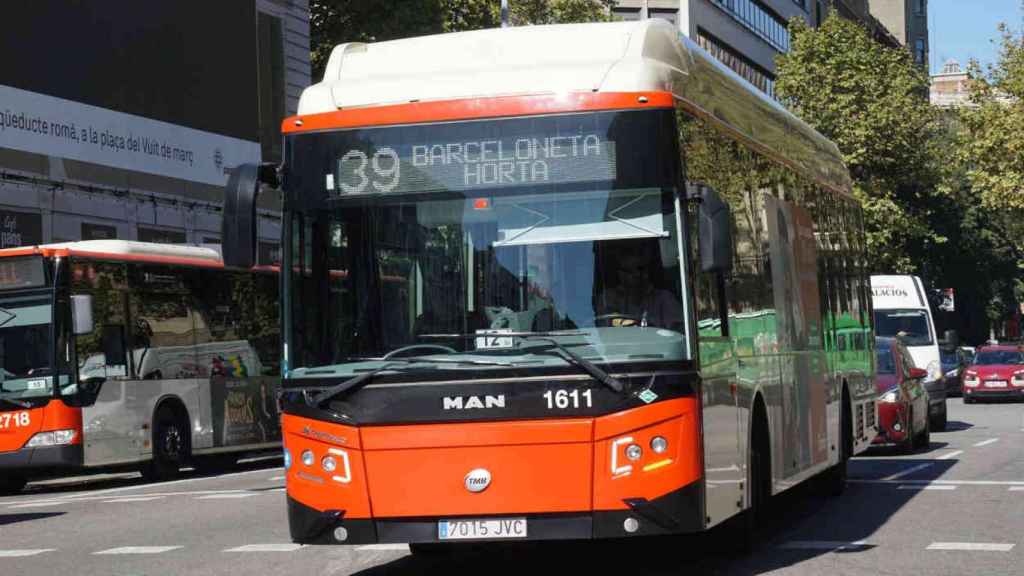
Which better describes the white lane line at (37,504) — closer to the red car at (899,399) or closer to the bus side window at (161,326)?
the bus side window at (161,326)

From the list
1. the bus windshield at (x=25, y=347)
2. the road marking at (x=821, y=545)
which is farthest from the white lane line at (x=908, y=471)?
the bus windshield at (x=25, y=347)

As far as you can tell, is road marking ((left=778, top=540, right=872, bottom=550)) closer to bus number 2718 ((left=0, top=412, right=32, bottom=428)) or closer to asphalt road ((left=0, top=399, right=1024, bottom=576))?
asphalt road ((left=0, top=399, right=1024, bottom=576))

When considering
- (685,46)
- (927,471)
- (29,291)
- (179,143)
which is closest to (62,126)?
(179,143)

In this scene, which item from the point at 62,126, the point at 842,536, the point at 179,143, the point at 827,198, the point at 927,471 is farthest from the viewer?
the point at 179,143

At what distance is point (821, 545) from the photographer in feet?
39.8

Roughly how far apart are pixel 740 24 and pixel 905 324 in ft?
123

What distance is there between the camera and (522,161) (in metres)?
9.52

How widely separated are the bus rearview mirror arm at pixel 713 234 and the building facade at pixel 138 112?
76.6ft

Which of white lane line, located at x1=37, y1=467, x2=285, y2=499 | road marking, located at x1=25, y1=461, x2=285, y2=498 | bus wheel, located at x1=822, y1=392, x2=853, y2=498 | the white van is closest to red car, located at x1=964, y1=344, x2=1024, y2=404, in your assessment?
the white van

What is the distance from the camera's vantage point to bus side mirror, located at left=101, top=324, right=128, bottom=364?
22.2 m

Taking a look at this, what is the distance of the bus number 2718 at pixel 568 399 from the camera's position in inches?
365

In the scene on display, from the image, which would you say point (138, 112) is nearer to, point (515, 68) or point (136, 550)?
point (136, 550)

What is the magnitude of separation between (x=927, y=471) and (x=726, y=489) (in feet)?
31.8

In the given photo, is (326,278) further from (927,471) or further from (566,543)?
(927,471)
